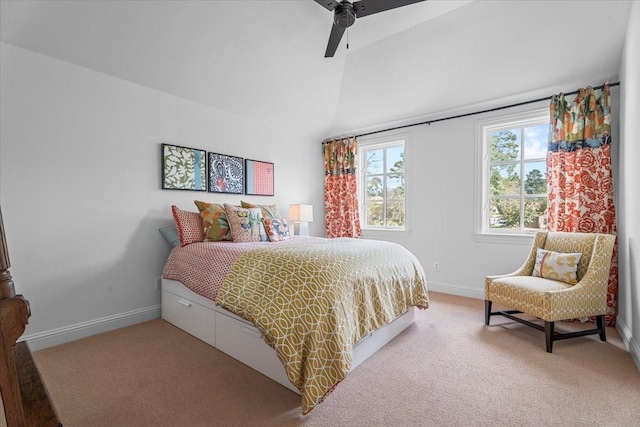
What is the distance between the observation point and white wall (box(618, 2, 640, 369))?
213 cm

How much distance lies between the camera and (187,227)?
2975mm

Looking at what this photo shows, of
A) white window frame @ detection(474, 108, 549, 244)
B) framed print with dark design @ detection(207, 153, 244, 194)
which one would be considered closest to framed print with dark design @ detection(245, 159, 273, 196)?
framed print with dark design @ detection(207, 153, 244, 194)

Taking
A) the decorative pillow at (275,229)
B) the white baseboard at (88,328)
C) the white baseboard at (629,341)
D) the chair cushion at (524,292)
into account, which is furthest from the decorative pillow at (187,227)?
the white baseboard at (629,341)

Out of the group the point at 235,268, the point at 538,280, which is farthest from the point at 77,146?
the point at 538,280

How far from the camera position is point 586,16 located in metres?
2.64

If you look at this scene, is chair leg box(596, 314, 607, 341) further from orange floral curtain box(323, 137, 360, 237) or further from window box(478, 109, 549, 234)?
orange floral curtain box(323, 137, 360, 237)

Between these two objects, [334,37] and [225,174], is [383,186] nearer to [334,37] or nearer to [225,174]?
[225,174]

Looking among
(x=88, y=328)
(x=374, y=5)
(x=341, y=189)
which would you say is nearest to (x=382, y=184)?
(x=341, y=189)

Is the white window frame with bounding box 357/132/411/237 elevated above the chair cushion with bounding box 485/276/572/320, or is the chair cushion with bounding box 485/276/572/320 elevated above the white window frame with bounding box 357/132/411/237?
the white window frame with bounding box 357/132/411/237

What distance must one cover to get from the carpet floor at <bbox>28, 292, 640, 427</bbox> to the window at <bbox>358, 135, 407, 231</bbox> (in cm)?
228

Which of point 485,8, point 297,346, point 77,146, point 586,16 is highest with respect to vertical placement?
point 485,8

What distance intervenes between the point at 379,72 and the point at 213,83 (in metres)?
2.09

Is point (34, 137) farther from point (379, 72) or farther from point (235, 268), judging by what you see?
point (379, 72)

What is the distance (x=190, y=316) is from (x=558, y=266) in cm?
333
